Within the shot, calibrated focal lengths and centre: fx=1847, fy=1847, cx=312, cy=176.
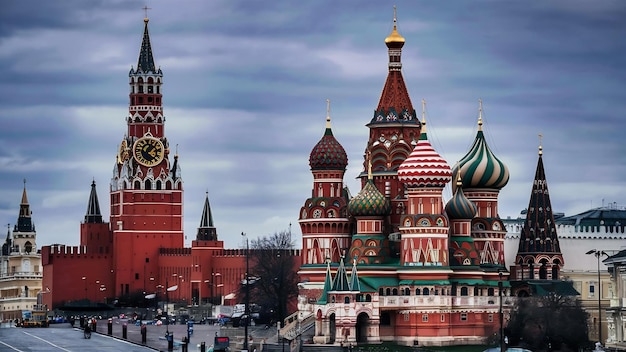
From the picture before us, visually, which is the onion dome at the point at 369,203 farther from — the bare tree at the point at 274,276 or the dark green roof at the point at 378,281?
the bare tree at the point at 274,276

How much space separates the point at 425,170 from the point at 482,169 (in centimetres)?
875

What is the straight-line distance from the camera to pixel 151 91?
172m

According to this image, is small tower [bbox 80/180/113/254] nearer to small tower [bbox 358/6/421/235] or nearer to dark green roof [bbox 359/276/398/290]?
small tower [bbox 358/6/421/235]

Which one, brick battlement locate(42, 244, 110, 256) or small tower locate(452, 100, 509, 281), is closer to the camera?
small tower locate(452, 100, 509, 281)

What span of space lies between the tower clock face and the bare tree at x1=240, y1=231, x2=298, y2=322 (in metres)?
22.2

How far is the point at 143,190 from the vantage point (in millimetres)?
171750

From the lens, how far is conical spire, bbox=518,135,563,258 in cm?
11238

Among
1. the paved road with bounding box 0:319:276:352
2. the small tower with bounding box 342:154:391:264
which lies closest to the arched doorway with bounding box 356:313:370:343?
the small tower with bounding box 342:154:391:264

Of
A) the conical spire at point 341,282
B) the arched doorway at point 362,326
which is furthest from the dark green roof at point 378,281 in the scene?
the conical spire at point 341,282

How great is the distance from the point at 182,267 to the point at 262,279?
43493 millimetres

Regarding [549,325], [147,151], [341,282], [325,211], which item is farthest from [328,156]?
[147,151]

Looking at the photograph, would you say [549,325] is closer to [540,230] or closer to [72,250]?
[540,230]

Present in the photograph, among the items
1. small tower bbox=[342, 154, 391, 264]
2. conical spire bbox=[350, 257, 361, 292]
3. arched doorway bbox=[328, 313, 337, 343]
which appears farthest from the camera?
small tower bbox=[342, 154, 391, 264]

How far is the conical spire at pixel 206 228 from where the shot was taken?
172 meters
